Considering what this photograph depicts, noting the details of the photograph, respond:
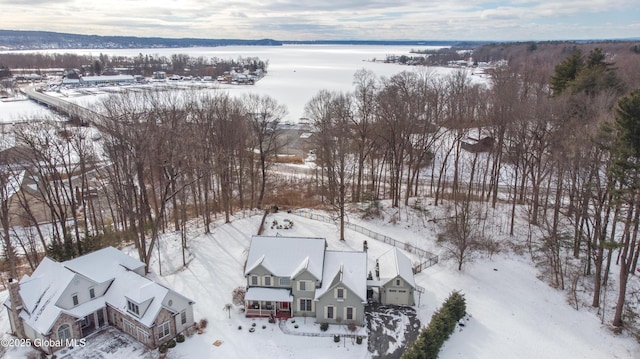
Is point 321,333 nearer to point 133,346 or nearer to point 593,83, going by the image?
point 133,346

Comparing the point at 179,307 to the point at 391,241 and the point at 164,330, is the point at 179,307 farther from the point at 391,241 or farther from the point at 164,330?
the point at 391,241

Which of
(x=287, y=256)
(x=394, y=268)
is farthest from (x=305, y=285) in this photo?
(x=394, y=268)

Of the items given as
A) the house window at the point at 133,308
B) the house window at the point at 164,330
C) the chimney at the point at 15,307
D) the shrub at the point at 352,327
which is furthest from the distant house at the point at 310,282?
the chimney at the point at 15,307

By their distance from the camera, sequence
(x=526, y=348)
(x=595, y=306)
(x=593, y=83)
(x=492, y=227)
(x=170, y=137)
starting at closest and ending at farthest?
(x=526, y=348) < (x=595, y=306) < (x=170, y=137) < (x=492, y=227) < (x=593, y=83)

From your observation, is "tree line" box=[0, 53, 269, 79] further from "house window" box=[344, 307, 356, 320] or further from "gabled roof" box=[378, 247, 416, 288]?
"house window" box=[344, 307, 356, 320]

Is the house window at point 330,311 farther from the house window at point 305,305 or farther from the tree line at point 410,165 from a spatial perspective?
the tree line at point 410,165

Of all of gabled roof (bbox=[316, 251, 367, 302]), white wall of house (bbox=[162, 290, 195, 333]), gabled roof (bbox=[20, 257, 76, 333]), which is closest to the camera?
gabled roof (bbox=[20, 257, 76, 333])

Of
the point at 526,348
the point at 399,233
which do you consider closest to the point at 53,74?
the point at 399,233

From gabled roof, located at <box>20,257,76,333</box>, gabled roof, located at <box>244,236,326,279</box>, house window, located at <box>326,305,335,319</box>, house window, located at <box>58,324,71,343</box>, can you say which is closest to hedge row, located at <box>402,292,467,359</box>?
house window, located at <box>326,305,335,319</box>
